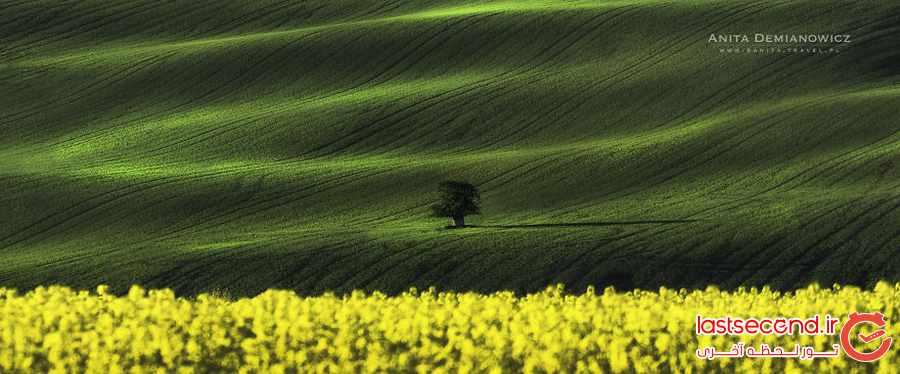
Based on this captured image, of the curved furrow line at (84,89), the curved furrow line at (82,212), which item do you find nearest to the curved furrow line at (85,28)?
the curved furrow line at (84,89)

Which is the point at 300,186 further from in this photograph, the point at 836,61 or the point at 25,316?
the point at 25,316

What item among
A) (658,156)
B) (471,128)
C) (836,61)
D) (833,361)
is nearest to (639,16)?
(836,61)

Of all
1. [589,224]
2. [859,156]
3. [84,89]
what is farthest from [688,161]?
[84,89]

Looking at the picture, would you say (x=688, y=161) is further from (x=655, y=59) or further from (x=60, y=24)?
(x=60, y=24)

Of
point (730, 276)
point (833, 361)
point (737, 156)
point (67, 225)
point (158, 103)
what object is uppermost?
point (158, 103)

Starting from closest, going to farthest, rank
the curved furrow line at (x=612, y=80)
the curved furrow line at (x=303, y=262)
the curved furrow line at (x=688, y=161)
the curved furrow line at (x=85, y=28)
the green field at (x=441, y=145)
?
the curved furrow line at (x=303, y=262)
the green field at (x=441, y=145)
the curved furrow line at (x=688, y=161)
the curved furrow line at (x=612, y=80)
the curved furrow line at (x=85, y=28)

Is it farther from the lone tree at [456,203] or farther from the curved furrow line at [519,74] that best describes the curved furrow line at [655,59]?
the lone tree at [456,203]
